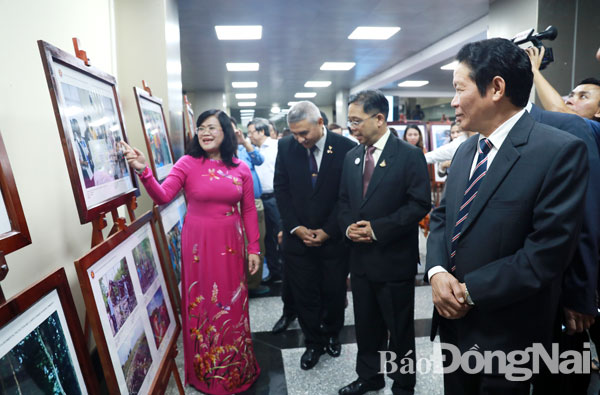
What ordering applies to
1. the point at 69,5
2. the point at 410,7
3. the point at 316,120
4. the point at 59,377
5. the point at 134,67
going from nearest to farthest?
1. the point at 59,377
2. the point at 69,5
3. the point at 316,120
4. the point at 134,67
5. the point at 410,7

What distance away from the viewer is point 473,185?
44.0 inches

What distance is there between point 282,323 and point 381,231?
126 centimetres

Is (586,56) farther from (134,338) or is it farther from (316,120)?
(134,338)

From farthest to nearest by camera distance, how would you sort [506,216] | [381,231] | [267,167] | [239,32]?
[239,32]
[267,167]
[381,231]
[506,216]

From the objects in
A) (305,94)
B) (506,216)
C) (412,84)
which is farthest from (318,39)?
(305,94)

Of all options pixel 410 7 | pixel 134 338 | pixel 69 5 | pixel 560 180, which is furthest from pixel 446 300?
pixel 410 7

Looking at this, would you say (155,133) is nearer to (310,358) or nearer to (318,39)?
(310,358)

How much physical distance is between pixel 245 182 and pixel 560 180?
4.70 feet

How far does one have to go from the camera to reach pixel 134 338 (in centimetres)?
121

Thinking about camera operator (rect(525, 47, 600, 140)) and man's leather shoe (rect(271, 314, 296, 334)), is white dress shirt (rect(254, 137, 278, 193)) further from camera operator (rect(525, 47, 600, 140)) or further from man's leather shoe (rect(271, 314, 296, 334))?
camera operator (rect(525, 47, 600, 140))

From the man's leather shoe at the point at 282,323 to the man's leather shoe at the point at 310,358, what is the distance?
0.41m

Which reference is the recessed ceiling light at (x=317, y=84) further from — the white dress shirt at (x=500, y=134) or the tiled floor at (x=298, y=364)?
the white dress shirt at (x=500, y=134)

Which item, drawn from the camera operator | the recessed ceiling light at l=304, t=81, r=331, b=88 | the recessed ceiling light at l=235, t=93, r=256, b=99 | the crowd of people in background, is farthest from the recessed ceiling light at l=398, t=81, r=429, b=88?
the camera operator

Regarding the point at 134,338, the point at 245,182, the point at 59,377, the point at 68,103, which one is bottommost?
the point at 134,338
